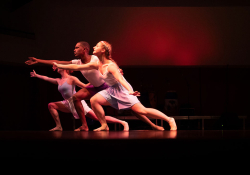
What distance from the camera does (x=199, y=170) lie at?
263cm

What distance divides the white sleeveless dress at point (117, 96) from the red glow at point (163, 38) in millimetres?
2917

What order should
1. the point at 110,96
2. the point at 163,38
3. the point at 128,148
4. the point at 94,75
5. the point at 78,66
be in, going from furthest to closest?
1. the point at 163,38
2. the point at 94,75
3. the point at 110,96
4. the point at 78,66
5. the point at 128,148

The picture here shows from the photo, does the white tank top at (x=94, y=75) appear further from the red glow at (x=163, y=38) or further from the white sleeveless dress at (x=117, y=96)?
the red glow at (x=163, y=38)

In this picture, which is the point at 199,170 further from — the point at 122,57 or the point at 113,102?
the point at 122,57

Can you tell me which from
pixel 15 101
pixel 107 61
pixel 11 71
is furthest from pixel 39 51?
pixel 107 61

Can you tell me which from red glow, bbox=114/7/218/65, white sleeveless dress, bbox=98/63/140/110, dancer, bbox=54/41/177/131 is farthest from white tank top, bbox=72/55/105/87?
red glow, bbox=114/7/218/65

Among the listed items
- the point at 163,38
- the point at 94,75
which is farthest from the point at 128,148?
the point at 163,38

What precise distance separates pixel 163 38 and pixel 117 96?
10.8 ft

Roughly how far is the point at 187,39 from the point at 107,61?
11.0ft

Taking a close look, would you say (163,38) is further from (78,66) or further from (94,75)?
(78,66)

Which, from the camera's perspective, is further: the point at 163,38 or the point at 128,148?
the point at 163,38

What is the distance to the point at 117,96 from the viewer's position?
423 cm

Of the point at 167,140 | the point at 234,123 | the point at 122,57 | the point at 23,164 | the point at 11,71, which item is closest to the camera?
the point at 167,140

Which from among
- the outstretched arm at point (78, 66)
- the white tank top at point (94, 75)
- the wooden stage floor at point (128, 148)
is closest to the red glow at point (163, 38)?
the white tank top at point (94, 75)
